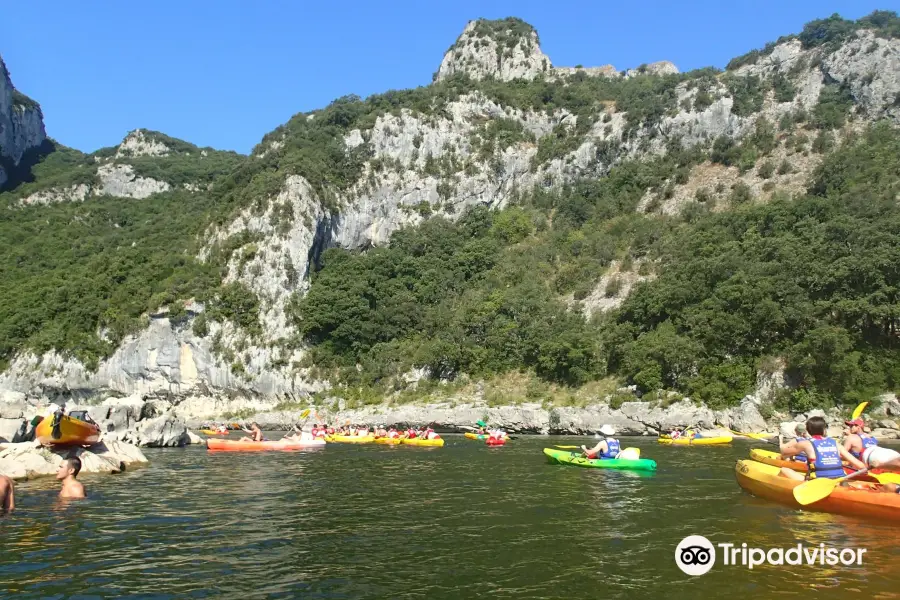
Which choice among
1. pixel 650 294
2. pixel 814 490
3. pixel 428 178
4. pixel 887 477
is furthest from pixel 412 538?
pixel 428 178

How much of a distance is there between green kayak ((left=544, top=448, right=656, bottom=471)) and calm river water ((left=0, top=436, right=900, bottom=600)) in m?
0.91

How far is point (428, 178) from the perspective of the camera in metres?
78.1

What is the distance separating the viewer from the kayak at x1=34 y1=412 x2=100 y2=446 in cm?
1841

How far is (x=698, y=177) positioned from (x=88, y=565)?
7274cm

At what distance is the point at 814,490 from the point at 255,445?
951 inches

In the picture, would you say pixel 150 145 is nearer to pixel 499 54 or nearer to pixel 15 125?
pixel 15 125

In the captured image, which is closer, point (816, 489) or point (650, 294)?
point (816, 489)

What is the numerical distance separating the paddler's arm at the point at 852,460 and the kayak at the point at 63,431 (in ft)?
69.1

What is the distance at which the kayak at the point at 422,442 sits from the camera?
31.0 meters

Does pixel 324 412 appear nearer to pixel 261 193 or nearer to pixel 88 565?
pixel 261 193

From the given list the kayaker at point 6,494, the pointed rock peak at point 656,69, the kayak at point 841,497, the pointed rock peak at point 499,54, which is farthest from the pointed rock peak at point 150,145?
the kayak at point 841,497

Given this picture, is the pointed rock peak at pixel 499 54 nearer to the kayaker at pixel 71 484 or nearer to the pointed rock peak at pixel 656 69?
the pointed rock peak at pixel 656 69

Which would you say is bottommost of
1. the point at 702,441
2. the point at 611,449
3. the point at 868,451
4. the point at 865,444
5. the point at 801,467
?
the point at 702,441

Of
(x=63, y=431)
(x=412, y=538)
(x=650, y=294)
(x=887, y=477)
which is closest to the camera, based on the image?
(x=412, y=538)
